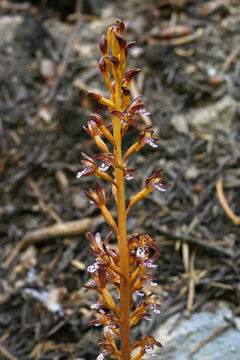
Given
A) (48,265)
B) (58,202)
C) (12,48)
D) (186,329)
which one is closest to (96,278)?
(186,329)

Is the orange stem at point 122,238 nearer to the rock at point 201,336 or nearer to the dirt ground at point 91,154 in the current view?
the rock at point 201,336

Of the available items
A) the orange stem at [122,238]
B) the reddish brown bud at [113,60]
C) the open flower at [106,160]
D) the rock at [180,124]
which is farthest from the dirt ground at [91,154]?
the reddish brown bud at [113,60]

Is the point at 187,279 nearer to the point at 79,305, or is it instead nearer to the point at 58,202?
the point at 79,305

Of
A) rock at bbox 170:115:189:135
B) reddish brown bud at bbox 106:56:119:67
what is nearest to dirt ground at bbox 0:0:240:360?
rock at bbox 170:115:189:135

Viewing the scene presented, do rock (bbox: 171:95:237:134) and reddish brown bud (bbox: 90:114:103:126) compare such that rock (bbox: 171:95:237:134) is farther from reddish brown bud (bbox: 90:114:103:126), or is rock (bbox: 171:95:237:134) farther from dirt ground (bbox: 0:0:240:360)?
reddish brown bud (bbox: 90:114:103:126)

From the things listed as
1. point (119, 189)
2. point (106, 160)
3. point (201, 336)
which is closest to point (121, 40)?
point (106, 160)

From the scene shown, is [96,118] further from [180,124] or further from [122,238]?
[180,124]

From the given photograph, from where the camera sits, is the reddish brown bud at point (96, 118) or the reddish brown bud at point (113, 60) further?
the reddish brown bud at point (96, 118)
